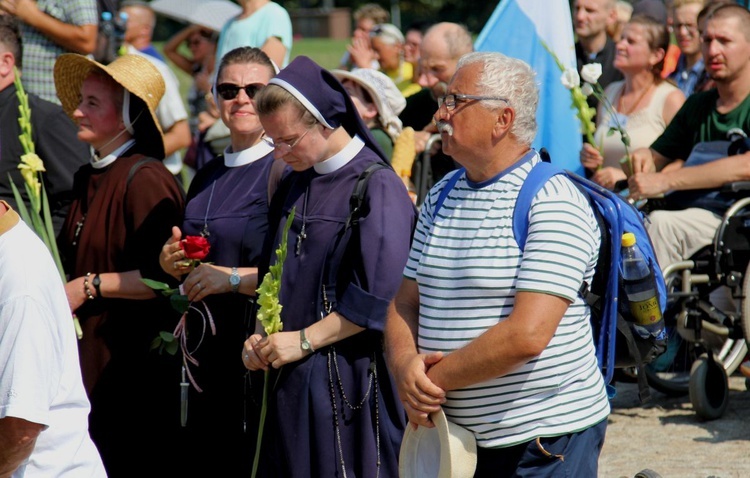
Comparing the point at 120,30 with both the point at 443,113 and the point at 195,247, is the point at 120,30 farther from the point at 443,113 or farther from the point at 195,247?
the point at 443,113

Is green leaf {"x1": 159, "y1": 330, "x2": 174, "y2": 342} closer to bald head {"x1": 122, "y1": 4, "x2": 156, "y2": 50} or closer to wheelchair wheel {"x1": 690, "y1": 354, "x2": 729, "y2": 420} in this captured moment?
wheelchair wheel {"x1": 690, "y1": 354, "x2": 729, "y2": 420}

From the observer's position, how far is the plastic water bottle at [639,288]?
3.43m

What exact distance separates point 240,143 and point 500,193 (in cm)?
193

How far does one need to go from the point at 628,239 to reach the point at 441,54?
3788 mm

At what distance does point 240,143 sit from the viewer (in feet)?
15.7

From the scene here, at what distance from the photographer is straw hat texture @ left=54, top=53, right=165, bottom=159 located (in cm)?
504

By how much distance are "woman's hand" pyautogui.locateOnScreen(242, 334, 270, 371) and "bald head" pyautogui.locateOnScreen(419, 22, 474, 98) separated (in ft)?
10.8

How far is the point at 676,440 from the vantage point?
5781 mm

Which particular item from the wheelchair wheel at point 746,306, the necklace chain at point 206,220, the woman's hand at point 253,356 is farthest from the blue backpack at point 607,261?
the wheelchair wheel at point 746,306

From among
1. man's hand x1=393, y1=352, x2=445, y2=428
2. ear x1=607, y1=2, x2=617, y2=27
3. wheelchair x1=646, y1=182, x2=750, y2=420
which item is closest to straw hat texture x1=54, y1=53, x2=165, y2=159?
man's hand x1=393, y1=352, x2=445, y2=428

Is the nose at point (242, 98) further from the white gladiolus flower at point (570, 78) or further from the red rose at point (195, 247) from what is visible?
the white gladiolus flower at point (570, 78)

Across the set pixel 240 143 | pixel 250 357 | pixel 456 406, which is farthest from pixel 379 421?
pixel 240 143

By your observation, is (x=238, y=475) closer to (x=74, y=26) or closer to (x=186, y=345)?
(x=186, y=345)

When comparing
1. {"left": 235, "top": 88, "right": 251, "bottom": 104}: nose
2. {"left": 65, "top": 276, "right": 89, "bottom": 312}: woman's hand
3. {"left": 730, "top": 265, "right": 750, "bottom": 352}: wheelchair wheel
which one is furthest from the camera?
{"left": 730, "top": 265, "right": 750, "bottom": 352}: wheelchair wheel
